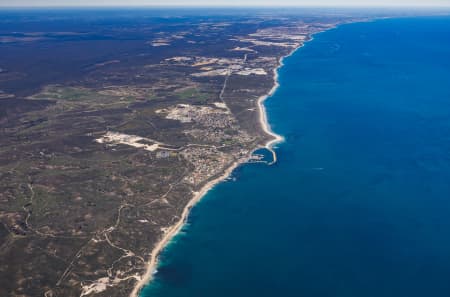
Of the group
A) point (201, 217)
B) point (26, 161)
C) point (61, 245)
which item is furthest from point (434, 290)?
point (26, 161)

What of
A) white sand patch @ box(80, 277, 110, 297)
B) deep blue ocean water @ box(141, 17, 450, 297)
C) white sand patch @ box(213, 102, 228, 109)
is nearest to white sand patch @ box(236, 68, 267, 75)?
white sand patch @ box(213, 102, 228, 109)

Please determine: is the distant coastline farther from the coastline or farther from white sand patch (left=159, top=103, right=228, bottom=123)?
white sand patch (left=159, top=103, right=228, bottom=123)

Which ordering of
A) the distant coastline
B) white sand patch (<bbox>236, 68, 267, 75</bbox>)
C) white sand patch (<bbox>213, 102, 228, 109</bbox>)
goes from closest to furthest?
the distant coastline → white sand patch (<bbox>213, 102, 228, 109</bbox>) → white sand patch (<bbox>236, 68, 267, 75</bbox>)

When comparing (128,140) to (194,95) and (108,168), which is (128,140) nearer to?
(108,168)

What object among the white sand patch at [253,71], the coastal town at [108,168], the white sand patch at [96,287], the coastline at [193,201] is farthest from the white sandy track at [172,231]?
the white sand patch at [253,71]

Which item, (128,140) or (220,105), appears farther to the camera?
(220,105)

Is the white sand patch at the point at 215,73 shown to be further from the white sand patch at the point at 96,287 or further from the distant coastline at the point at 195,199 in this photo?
the white sand patch at the point at 96,287

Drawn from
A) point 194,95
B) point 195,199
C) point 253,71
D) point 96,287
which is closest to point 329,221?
point 195,199
